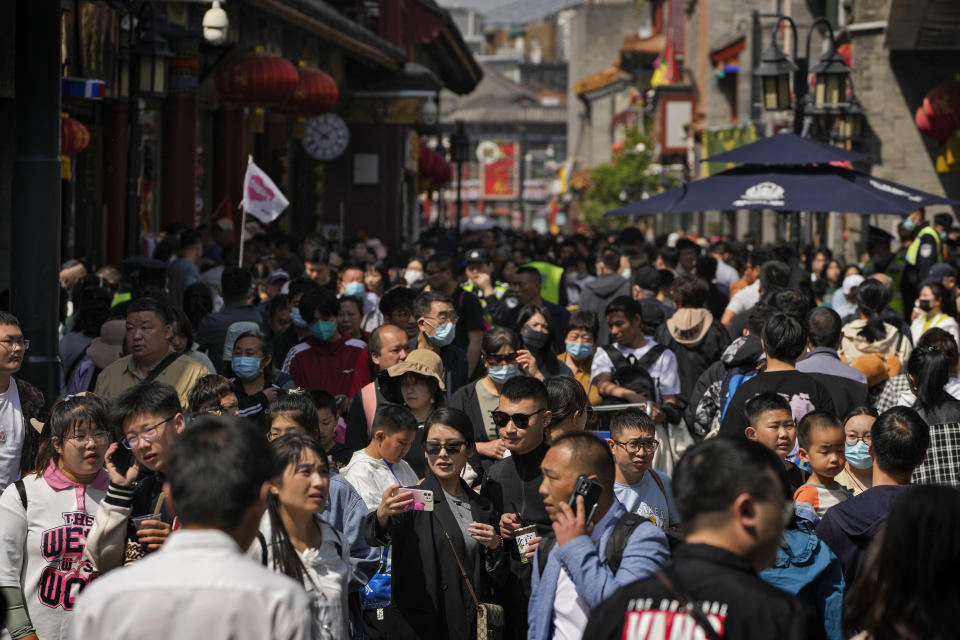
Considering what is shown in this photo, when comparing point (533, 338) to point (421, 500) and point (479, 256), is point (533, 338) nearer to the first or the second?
point (421, 500)

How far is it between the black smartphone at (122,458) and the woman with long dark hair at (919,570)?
310cm

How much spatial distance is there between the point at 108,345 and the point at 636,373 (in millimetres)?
3252

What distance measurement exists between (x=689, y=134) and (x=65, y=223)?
122ft

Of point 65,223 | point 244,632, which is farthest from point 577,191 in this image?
point 244,632

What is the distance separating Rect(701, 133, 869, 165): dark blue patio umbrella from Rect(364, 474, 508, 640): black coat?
7.36 meters

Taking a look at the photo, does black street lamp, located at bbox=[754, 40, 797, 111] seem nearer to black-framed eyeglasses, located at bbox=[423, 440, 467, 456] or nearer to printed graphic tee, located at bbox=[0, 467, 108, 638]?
black-framed eyeglasses, located at bbox=[423, 440, 467, 456]

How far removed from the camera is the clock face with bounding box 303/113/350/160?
→ 25.3m

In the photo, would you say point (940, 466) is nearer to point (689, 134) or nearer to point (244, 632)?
point (244, 632)

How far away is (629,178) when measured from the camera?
56.0 meters

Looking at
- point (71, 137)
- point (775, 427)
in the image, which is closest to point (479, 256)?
point (71, 137)

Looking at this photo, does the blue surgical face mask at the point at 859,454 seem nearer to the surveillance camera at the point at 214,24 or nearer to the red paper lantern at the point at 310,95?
the surveillance camera at the point at 214,24

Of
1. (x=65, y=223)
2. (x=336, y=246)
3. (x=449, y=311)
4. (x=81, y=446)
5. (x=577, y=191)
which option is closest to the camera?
(x=81, y=446)

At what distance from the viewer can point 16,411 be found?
6.73 m

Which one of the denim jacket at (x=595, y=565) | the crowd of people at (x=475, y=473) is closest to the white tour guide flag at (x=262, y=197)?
the crowd of people at (x=475, y=473)
